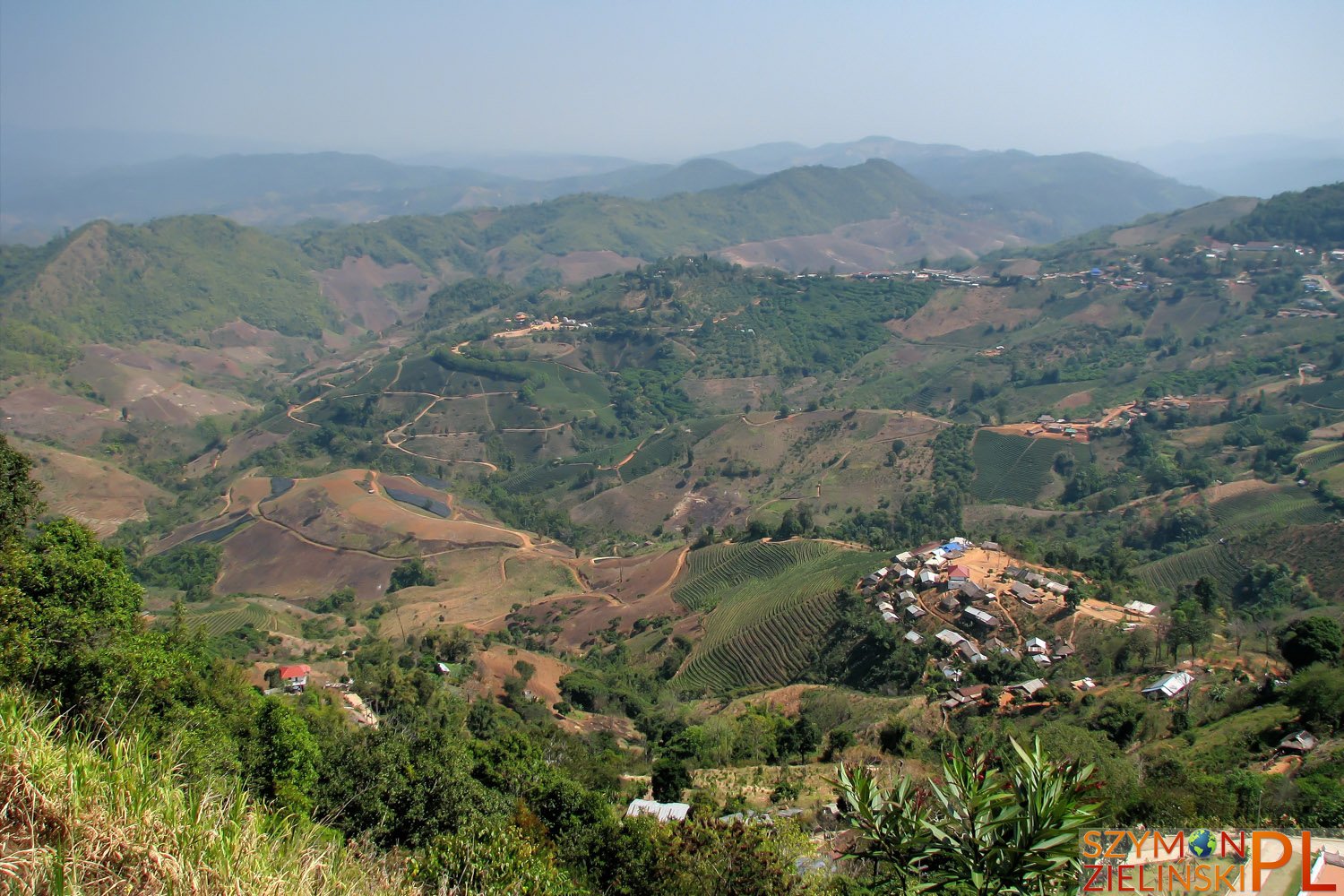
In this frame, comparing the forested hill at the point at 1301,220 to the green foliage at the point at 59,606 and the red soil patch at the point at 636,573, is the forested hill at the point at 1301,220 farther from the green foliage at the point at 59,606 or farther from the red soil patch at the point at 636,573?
the green foliage at the point at 59,606

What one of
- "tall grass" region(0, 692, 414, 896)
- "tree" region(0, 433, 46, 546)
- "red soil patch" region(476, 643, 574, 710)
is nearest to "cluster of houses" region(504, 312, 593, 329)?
"red soil patch" region(476, 643, 574, 710)

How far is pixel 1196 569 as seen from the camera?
1849 inches

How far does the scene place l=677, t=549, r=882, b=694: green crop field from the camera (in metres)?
39.9

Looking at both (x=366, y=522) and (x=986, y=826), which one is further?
(x=366, y=522)

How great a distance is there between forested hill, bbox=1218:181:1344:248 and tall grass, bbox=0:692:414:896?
472 feet

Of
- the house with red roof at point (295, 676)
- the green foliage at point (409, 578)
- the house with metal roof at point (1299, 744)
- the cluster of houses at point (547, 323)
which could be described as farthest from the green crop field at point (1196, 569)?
the cluster of houses at point (547, 323)

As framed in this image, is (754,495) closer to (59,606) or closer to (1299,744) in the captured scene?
(1299,744)

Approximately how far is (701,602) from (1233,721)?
29201mm

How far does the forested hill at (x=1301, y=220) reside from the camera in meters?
117

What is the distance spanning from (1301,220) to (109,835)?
496ft

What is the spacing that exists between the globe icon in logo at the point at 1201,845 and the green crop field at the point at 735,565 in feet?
123

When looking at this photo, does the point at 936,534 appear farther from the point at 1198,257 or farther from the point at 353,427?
the point at 1198,257

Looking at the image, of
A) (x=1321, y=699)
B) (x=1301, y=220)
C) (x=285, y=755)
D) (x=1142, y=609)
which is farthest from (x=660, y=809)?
(x=1301, y=220)

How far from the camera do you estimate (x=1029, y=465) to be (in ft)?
238
